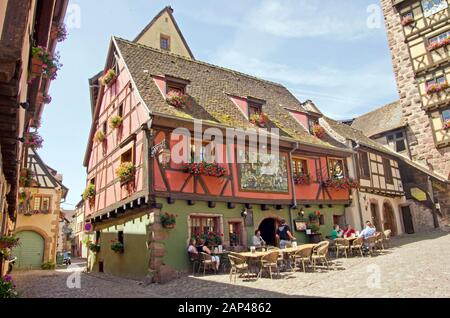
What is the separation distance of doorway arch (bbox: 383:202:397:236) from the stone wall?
4094 millimetres

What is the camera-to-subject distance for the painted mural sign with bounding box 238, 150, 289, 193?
44.5ft

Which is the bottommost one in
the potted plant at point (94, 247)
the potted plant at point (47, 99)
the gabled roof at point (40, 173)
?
the potted plant at point (94, 247)

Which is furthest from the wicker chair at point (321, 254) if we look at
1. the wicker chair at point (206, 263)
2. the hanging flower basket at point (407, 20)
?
the hanging flower basket at point (407, 20)

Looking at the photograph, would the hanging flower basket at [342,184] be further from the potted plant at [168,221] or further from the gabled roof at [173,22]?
the gabled roof at [173,22]

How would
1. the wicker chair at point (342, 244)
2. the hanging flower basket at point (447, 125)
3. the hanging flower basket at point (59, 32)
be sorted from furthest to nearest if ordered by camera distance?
the hanging flower basket at point (447, 125), the wicker chair at point (342, 244), the hanging flower basket at point (59, 32)

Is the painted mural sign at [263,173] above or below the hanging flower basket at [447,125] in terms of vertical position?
below

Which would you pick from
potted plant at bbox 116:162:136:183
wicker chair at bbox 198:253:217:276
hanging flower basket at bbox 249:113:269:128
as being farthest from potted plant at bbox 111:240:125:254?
hanging flower basket at bbox 249:113:269:128

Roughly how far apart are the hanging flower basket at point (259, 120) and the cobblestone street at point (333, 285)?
21.4 feet

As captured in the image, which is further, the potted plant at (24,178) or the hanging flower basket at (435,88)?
the hanging flower basket at (435,88)

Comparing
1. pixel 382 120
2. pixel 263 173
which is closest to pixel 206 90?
pixel 263 173

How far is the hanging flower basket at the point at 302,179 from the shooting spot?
50.1 ft

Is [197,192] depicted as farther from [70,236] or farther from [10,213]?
[70,236]

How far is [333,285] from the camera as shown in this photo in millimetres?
8117

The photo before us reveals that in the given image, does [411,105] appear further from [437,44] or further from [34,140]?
[34,140]
